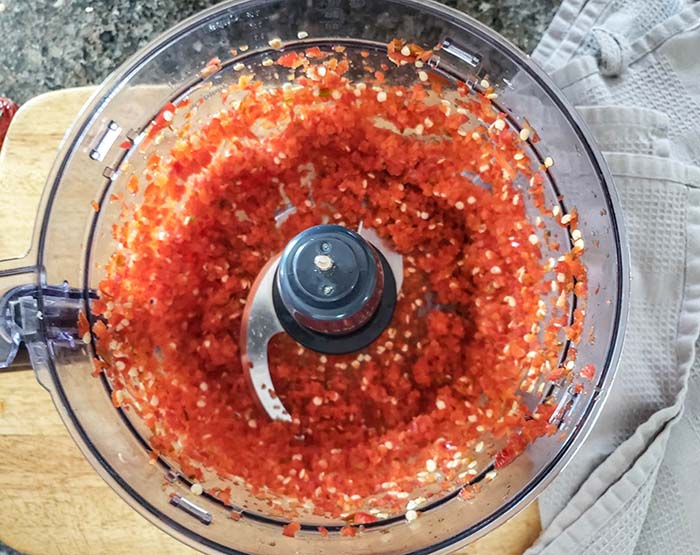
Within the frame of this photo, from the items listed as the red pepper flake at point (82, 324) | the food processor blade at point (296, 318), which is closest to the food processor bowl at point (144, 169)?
the red pepper flake at point (82, 324)

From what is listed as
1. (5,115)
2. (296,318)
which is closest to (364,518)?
(296,318)

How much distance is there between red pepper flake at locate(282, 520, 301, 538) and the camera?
2.66 feet

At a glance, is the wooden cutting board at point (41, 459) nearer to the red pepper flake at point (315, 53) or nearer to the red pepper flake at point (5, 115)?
the red pepper flake at point (5, 115)

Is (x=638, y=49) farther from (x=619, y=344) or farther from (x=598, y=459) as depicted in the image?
(x=598, y=459)

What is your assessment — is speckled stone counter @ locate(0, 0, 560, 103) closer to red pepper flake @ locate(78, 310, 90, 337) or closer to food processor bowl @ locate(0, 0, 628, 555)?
food processor bowl @ locate(0, 0, 628, 555)

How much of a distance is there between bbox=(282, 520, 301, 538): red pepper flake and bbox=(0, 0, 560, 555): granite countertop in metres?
0.61

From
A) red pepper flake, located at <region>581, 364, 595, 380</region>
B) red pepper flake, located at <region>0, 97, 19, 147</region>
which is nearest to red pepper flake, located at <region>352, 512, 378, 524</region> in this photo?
red pepper flake, located at <region>581, 364, 595, 380</region>

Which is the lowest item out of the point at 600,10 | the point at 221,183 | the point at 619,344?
the point at 619,344

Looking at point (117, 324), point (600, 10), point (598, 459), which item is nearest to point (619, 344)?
point (598, 459)

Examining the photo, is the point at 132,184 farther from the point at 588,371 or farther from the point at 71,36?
the point at 588,371

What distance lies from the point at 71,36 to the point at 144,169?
0.28 meters

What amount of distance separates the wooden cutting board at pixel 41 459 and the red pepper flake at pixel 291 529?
5.0 inches

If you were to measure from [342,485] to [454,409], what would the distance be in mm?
149

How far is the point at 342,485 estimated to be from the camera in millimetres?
863
